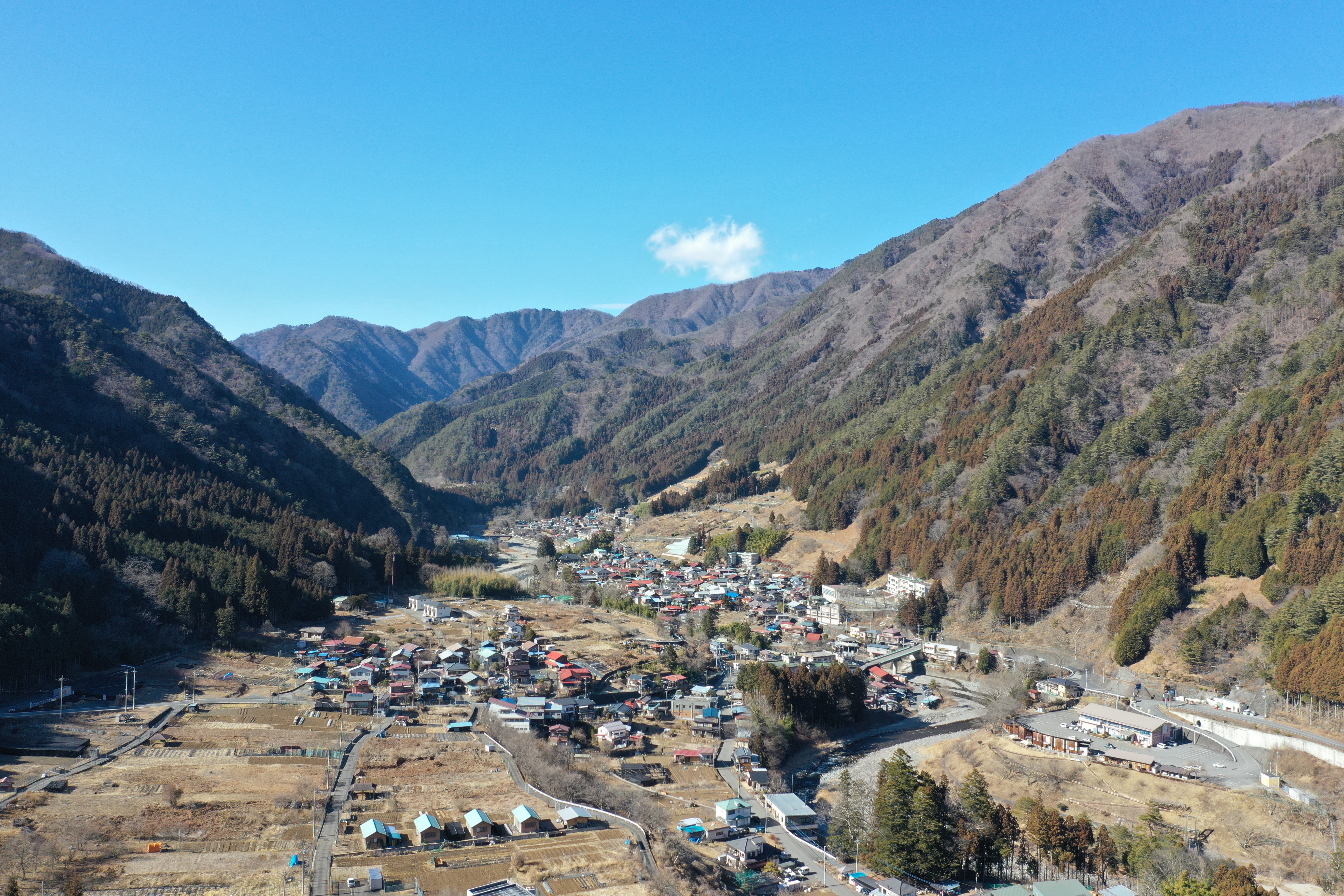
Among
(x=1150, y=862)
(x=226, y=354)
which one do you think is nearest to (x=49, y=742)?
(x=1150, y=862)

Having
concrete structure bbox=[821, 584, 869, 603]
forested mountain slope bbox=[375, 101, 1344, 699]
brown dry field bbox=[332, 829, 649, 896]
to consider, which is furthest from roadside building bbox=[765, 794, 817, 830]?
concrete structure bbox=[821, 584, 869, 603]

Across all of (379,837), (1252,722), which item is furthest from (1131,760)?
(379,837)

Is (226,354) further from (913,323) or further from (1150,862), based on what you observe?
(1150,862)

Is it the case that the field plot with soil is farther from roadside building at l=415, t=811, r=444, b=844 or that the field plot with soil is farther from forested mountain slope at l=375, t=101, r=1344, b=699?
forested mountain slope at l=375, t=101, r=1344, b=699

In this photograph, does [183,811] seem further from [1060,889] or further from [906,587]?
[906,587]

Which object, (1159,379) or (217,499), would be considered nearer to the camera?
(217,499)

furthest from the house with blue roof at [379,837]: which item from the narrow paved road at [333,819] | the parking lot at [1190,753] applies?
the parking lot at [1190,753]
